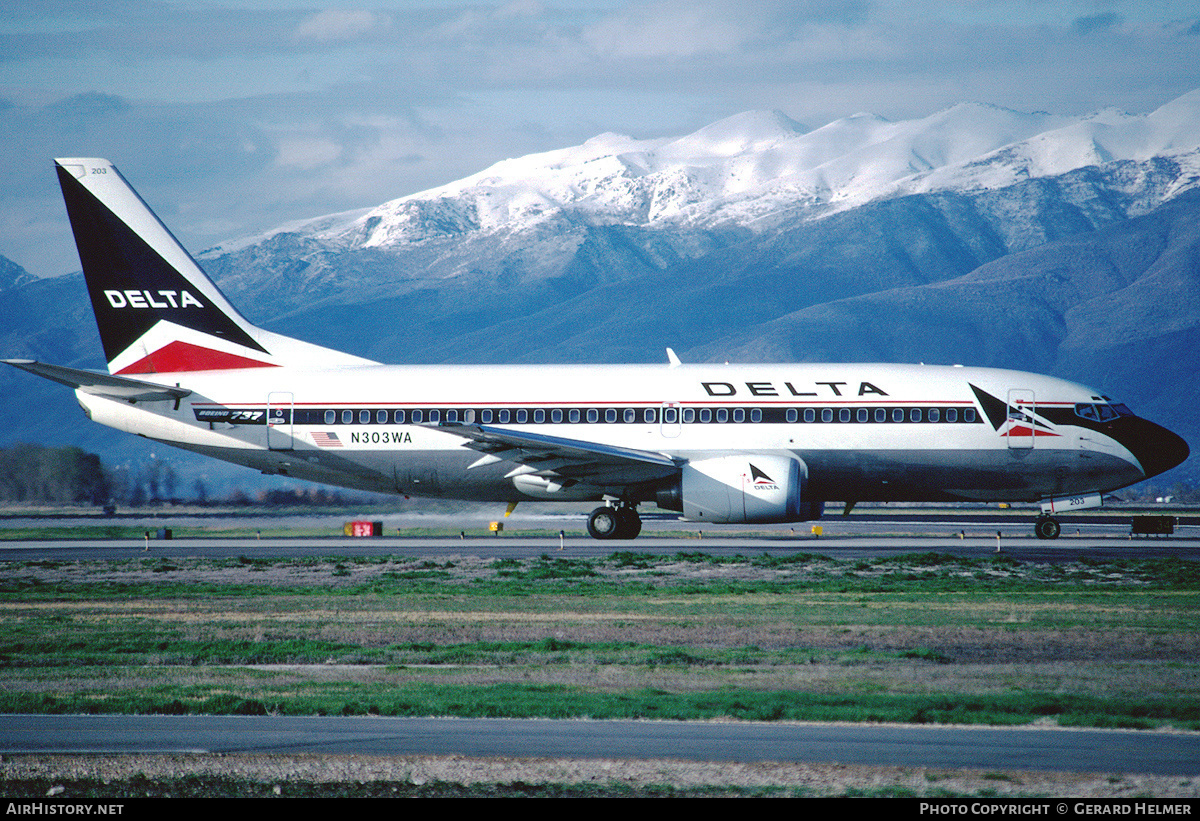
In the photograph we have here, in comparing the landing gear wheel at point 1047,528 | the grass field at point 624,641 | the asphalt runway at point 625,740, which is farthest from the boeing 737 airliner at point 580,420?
the asphalt runway at point 625,740

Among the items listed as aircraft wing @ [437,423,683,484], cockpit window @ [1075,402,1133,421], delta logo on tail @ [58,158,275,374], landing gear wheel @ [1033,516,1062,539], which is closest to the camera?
aircraft wing @ [437,423,683,484]

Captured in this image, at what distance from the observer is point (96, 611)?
21.6 meters

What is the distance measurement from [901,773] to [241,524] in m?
43.5

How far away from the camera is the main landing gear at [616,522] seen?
1374 inches

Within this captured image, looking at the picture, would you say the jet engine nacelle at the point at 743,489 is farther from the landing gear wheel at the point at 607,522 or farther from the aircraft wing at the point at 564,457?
the landing gear wheel at the point at 607,522

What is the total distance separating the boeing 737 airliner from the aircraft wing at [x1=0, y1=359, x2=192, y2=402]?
75mm

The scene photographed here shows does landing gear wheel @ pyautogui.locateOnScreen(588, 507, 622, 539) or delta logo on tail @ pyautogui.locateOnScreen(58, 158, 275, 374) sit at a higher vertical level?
delta logo on tail @ pyautogui.locateOnScreen(58, 158, 275, 374)

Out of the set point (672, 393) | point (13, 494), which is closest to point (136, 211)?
point (672, 393)

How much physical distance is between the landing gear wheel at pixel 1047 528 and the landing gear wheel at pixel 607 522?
12.6 meters

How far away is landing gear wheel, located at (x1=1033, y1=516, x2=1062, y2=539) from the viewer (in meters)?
35.9

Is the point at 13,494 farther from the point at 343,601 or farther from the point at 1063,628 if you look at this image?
the point at 1063,628

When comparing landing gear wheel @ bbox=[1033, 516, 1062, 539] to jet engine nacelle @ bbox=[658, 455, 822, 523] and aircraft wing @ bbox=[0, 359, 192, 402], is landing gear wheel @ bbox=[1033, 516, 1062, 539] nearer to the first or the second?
jet engine nacelle @ bbox=[658, 455, 822, 523]

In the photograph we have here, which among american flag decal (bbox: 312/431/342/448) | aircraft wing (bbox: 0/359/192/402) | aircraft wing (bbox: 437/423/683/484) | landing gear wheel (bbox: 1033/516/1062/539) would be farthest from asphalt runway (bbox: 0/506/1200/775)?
landing gear wheel (bbox: 1033/516/1062/539)

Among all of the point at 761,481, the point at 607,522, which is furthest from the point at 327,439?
the point at 761,481
